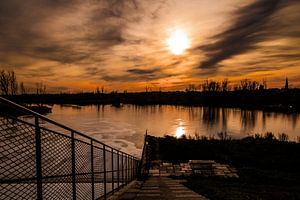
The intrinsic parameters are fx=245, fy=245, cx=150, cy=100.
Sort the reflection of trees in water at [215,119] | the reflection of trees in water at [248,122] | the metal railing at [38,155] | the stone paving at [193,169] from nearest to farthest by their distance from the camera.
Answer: the metal railing at [38,155] → the stone paving at [193,169] → the reflection of trees in water at [248,122] → the reflection of trees in water at [215,119]

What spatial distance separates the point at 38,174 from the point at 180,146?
81.0 feet

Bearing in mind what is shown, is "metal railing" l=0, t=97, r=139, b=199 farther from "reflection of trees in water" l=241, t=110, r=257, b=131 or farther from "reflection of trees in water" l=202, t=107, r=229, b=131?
"reflection of trees in water" l=241, t=110, r=257, b=131

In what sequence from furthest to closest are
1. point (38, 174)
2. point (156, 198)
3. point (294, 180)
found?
1. point (294, 180)
2. point (156, 198)
3. point (38, 174)

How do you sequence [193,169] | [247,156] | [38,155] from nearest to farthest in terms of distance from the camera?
1. [38,155]
2. [193,169]
3. [247,156]

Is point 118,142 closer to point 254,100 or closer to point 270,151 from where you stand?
point 270,151

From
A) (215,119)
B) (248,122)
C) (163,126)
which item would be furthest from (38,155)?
(215,119)

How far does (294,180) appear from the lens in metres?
14.4

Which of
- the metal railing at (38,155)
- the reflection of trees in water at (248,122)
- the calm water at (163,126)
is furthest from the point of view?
the reflection of trees in water at (248,122)

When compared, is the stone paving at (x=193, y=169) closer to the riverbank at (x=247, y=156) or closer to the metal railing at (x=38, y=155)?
the riverbank at (x=247, y=156)

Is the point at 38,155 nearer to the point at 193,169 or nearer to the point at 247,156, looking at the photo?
the point at 193,169

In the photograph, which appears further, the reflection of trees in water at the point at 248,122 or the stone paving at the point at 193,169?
the reflection of trees in water at the point at 248,122

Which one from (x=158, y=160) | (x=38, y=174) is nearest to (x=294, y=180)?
(x=158, y=160)

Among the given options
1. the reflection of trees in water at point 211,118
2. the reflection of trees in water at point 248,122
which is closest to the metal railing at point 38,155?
the reflection of trees in water at point 248,122

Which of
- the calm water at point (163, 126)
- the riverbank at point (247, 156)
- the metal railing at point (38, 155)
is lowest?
the calm water at point (163, 126)
